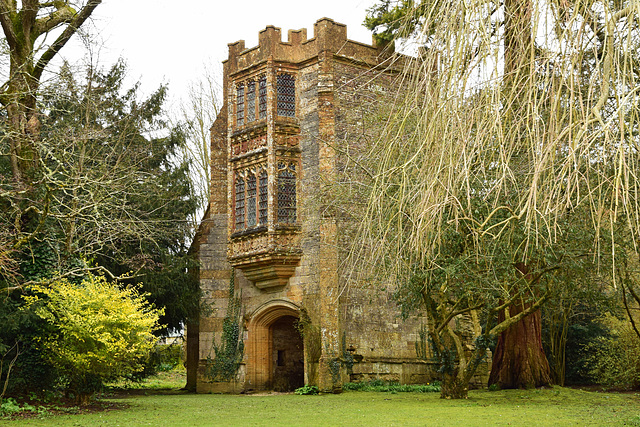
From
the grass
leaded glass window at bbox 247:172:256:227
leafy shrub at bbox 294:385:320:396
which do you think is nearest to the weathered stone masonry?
leaded glass window at bbox 247:172:256:227

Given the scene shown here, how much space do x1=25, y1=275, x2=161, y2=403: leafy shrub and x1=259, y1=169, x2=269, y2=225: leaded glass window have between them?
6568 mm

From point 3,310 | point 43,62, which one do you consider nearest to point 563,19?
point 3,310

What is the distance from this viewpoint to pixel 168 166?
76.4 ft

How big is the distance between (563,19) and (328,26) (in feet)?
54.4

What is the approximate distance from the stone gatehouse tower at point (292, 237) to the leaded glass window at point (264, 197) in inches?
1.3

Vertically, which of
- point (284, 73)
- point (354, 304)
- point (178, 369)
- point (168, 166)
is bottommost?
point (178, 369)

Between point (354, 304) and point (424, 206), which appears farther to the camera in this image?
point (354, 304)

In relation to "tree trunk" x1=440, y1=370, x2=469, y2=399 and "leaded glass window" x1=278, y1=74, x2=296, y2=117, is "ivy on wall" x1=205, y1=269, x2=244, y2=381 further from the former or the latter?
"tree trunk" x1=440, y1=370, x2=469, y2=399

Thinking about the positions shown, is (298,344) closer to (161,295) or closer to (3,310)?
(161,295)

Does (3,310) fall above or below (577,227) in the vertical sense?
below

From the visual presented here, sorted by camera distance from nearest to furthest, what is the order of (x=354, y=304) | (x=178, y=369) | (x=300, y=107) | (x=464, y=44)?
(x=464, y=44) → (x=354, y=304) → (x=300, y=107) → (x=178, y=369)

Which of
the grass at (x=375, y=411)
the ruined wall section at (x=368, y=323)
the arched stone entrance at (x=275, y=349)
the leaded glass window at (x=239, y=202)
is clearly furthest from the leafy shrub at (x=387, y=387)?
the leaded glass window at (x=239, y=202)

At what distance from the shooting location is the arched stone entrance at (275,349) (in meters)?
20.5

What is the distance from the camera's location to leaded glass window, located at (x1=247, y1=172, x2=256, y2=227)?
20562 millimetres
